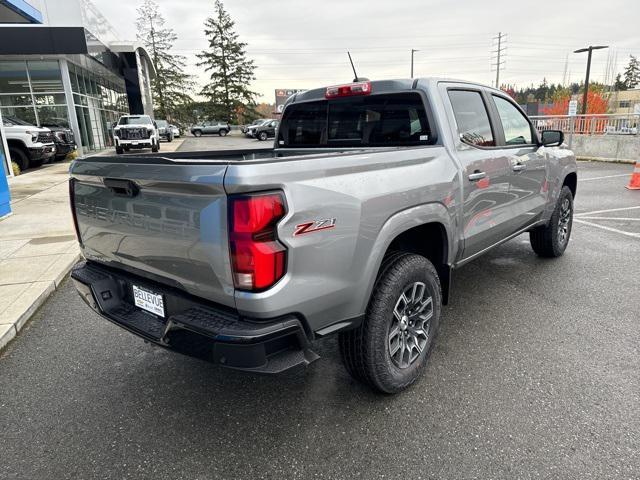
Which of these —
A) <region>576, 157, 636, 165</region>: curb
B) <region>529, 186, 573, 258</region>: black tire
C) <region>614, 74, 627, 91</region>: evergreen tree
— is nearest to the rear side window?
<region>529, 186, 573, 258</region>: black tire

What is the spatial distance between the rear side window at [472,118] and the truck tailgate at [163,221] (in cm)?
203

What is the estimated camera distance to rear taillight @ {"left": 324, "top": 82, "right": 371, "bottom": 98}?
10.7 ft

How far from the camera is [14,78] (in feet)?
60.9

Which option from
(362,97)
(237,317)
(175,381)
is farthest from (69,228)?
(237,317)

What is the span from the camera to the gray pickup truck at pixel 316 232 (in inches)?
74.4

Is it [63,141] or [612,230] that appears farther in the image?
[63,141]

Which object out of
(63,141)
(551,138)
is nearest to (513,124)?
(551,138)

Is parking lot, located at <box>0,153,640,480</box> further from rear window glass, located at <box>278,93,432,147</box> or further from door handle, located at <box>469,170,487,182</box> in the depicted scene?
rear window glass, located at <box>278,93,432,147</box>

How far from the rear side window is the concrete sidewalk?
387 cm

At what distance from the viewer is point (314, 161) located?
2053mm

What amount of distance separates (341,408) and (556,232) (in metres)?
3.65

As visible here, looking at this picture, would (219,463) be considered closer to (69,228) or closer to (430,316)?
(430,316)

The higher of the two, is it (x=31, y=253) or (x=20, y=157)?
(x=20, y=157)

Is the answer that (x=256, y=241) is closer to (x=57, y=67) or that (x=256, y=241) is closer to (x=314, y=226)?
(x=314, y=226)
